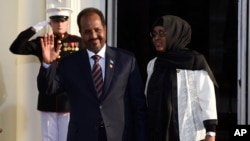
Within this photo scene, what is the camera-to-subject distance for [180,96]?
2.47m

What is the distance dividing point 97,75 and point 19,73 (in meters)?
1.60

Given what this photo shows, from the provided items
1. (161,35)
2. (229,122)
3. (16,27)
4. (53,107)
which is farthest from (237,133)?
(16,27)

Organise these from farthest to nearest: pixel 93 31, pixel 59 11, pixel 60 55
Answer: pixel 59 11
pixel 60 55
pixel 93 31

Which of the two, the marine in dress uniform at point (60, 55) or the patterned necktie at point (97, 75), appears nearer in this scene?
the patterned necktie at point (97, 75)

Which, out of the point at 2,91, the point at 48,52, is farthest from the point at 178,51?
the point at 2,91

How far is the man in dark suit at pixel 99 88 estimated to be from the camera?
→ 226 centimetres

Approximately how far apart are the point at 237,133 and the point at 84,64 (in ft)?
4.70

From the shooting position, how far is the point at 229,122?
156 inches

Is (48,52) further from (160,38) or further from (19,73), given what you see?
(19,73)

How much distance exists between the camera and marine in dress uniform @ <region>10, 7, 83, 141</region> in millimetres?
3178

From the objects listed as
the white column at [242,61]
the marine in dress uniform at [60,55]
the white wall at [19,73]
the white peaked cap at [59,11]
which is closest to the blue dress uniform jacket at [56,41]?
the marine in dress uniform at [60,55]

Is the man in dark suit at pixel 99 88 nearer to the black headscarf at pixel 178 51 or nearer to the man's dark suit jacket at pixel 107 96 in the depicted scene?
the man's dark suit jacket at pixel 107 96

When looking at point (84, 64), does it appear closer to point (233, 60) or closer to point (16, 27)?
point (16, 27)

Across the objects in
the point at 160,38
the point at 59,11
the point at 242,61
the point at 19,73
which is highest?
the point at 59,11
